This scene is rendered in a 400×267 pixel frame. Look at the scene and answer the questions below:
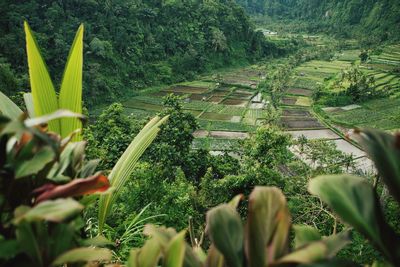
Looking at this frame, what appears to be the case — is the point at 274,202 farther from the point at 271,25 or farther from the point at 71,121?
the point at 271,25

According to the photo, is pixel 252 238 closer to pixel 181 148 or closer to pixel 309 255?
pixel 309 255

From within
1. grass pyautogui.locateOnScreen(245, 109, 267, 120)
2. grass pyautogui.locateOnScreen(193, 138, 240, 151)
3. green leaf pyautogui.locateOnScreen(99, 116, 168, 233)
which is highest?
green leaf pyautogui.locateOnScreen(99, 116, 168, 233)

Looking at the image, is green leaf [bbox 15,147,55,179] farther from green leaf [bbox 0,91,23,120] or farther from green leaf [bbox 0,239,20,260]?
green leaf [bbox 0,91,23,120]

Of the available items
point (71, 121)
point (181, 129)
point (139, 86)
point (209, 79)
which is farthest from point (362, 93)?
point (71, 121)

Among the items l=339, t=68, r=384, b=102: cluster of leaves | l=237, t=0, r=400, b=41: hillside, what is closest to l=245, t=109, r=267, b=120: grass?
l=339, t=68, r=384, b=102: cluster of leaves

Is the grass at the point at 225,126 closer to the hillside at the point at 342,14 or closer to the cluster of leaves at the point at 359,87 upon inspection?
the cluster of leaves at the point at 359,87

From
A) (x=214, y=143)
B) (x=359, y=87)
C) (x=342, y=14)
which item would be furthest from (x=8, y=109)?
(x=342, y=14)

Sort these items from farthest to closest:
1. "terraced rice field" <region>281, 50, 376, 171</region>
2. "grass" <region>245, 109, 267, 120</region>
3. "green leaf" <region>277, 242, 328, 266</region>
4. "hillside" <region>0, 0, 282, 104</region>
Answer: "grass" <region>245, 109, 267, 120</region> < "hillside" <region>0, 0, 282, 104</region> < "terraced rice field" <region>281, 50, 376, 171</region> < "green leaf" <region>277, 242, 328, 266</region>
